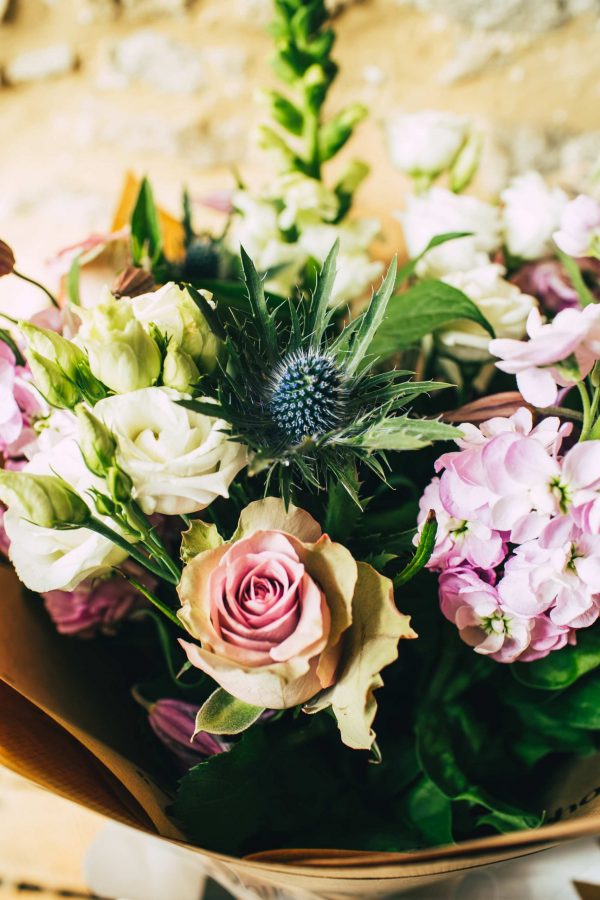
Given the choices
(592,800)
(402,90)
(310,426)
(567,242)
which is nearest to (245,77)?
(402,90)

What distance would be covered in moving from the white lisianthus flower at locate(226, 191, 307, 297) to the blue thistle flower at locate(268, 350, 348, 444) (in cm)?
28

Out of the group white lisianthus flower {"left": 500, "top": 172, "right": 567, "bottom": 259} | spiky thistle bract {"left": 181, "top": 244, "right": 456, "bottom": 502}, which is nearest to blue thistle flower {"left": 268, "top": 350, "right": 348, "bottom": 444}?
spiky thistle bract {"left": 181, "top": 244, "right": 456, "bottom": 502}

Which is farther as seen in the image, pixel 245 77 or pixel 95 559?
pixel 245 77

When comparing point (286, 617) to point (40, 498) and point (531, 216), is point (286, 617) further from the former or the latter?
point (531, 216)

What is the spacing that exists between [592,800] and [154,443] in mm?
385

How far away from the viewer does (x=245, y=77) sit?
1.16 meters

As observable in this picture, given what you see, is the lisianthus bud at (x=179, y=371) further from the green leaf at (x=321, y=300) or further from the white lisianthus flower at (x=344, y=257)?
the white lisianthus flower at (x=344, y=257)

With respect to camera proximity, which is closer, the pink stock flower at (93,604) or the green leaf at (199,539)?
the green leaf at (199,539)

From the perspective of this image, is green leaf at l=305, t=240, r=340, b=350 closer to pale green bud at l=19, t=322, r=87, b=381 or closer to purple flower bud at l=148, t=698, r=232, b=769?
pale green bud at l=19, t=322, r=87, b=381

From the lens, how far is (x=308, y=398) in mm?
434

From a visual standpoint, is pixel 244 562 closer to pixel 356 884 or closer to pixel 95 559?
pixel 95 559

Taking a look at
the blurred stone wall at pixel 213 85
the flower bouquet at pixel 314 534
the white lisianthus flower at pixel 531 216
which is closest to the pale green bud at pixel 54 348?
the flower bouquet at pixel 314 534

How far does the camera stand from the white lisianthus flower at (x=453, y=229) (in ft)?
2.19

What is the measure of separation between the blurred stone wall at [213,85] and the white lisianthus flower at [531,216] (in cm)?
43
